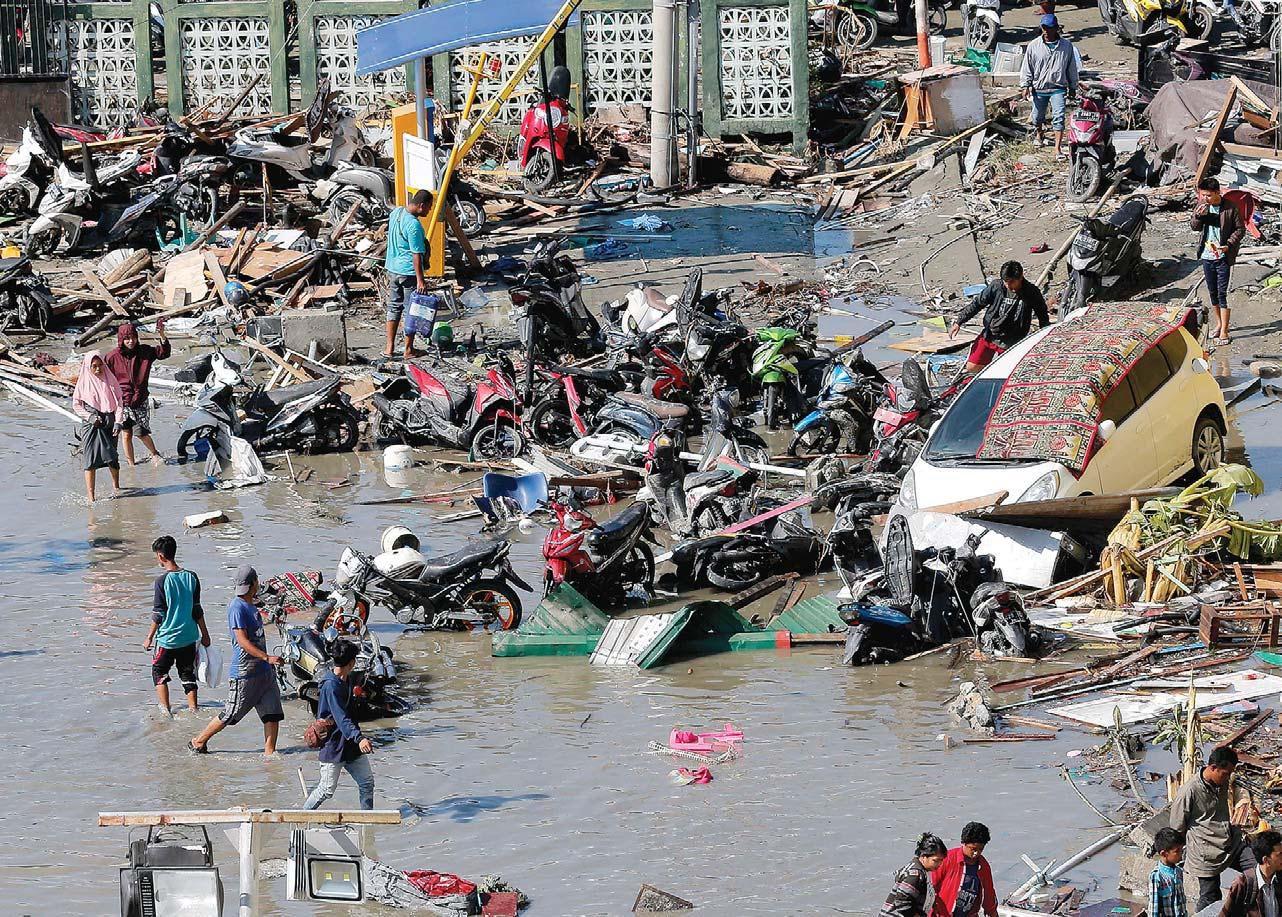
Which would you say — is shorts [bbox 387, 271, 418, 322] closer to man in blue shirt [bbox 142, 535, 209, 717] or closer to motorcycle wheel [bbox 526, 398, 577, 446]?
motorcycle wheel [bbox 526, 398, 577, 446]

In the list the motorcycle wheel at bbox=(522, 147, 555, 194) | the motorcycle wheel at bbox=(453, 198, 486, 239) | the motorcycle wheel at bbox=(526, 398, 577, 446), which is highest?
the motorcycle wheel at bbox=(522, 147, 555, 194)

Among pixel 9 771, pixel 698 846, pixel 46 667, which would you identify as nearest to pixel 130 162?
pixel 46 667

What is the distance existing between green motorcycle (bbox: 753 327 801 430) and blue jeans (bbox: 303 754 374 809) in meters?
8.85

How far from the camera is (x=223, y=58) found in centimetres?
3219

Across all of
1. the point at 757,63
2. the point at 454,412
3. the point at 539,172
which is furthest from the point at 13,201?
the point at 454,412

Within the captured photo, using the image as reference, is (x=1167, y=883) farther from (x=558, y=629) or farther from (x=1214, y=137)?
(x=1214, y=137)

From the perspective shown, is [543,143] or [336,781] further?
[543,143]

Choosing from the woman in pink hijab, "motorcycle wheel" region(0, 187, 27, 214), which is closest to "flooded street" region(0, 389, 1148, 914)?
the woman in pink hijab

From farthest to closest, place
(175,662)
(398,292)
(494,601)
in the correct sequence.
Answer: (398,292)
(494,601)
(175,662)

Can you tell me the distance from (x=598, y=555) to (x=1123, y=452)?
4114mm

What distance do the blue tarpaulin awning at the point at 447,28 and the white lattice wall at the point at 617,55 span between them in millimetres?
5796

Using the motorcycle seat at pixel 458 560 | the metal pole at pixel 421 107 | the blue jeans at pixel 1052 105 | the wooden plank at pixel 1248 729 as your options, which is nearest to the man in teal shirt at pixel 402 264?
the metal pole at pixel 421 107

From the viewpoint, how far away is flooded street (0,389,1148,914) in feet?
33.7

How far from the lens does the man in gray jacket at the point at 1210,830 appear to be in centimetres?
908
